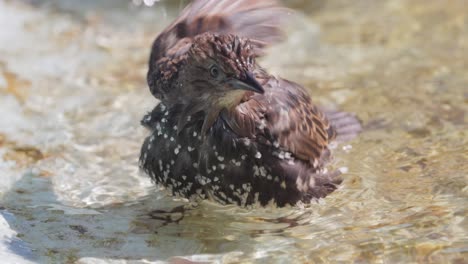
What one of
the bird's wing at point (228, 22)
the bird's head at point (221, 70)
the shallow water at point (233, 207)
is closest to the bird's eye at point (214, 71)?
the bird's head at point (221, 70)

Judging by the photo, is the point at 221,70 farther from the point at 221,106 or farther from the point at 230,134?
the point at 230,134

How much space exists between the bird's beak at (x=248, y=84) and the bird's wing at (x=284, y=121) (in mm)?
290

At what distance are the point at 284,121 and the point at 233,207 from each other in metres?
0.63

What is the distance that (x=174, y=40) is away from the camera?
5844 millimetres

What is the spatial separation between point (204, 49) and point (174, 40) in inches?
44.7

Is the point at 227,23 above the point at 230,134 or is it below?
above

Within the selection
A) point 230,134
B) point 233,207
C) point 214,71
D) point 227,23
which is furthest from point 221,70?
point 227,23

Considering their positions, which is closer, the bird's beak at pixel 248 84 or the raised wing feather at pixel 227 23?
the bird's beak at pixel 248 84

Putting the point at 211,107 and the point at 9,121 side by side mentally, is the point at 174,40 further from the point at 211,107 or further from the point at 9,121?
the point at 9,121

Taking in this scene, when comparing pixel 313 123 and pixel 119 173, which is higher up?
pixel 313 123

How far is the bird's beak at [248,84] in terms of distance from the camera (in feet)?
14.4

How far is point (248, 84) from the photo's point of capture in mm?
4457

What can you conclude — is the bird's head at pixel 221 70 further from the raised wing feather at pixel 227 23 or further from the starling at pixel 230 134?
the raised wing feather at pixel 227 23

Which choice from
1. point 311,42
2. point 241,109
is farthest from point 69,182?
point 311,42
